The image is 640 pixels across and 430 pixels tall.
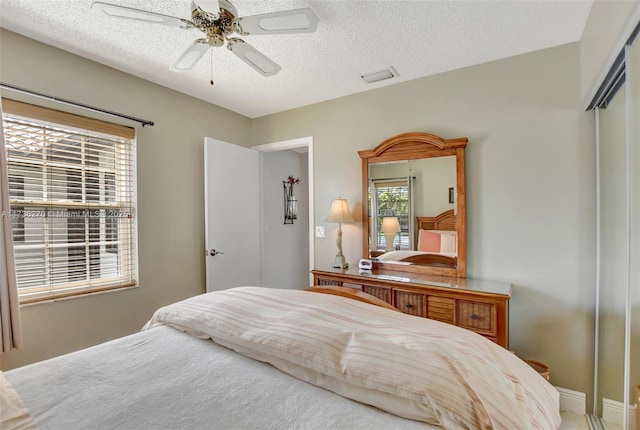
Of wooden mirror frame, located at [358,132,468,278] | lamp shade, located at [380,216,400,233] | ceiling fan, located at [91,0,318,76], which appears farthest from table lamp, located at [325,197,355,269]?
ceiling fan, located at [91,0,318,76]

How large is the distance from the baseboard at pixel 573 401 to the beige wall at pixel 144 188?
10.4 ft

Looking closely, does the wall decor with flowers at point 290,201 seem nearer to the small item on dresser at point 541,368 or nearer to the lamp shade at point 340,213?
the lamp shade at point 340,213

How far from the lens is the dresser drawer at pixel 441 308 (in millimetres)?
2172

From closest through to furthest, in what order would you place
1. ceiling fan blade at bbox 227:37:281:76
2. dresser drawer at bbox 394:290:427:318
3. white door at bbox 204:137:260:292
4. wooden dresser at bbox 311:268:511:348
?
ceiling fan blade at bbox 227:37:281:76, wooden dresser at bbox 311:268:511:348, dresser drawer at bbox 394:290:427:318, white door at bbox 204:137:260:292

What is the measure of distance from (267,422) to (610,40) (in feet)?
7.07

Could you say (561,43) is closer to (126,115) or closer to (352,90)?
(352,90)

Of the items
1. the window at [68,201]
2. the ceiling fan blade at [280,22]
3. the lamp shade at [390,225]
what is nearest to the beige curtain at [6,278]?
the window at [68,201]

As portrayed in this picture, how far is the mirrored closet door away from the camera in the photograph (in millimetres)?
1378

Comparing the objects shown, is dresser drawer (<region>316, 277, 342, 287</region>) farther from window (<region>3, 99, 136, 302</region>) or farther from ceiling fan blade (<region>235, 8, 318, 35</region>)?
ceiling fan blade (<region>235, 8, 318, 35</region>)

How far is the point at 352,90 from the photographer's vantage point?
3000 mm

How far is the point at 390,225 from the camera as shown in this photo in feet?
9.29

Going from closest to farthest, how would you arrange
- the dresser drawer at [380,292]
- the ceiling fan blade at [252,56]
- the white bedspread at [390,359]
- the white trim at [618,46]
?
the white bedspread at [390,359] < the white trim at [618,46] < the ceiling fan blade at [252,56] < the dresser drawer at [380,292]

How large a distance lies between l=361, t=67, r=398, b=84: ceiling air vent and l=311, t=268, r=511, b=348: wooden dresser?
5.66 feet

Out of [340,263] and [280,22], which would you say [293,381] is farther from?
[340,263]
